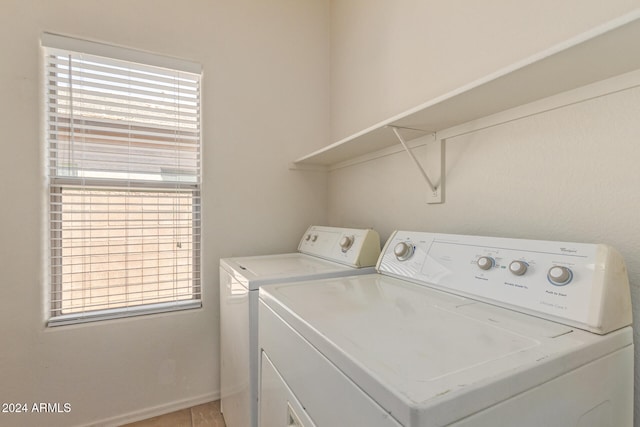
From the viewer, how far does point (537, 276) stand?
78cm

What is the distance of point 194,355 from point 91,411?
0.54m

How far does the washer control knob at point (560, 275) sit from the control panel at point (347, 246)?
2.46 feet

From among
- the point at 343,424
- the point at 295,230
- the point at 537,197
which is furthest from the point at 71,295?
the point at 537,197

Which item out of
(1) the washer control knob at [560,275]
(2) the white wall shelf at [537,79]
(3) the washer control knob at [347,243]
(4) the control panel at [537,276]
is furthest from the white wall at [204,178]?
(1) the washer control knob at [560,275]

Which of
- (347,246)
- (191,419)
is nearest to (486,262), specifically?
(347,246)

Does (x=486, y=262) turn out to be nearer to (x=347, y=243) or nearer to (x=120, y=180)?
(x=347, y=243)

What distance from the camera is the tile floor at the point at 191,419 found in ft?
5.39

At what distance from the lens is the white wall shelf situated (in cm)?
63

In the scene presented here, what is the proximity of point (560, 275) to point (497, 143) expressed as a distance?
0.55 m

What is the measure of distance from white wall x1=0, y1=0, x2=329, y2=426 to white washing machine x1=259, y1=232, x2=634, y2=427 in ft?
3.11

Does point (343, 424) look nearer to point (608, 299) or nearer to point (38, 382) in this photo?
point (608, 299)

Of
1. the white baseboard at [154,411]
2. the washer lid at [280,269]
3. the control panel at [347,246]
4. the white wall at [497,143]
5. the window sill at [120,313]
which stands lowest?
the white baseboard at [154,411]

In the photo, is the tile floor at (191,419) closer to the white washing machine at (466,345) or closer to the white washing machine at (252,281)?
the white washing machine at (252,281)

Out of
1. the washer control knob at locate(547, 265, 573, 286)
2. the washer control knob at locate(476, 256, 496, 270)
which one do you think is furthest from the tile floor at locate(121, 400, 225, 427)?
the washer control knob at locate(547, 265, 573, 286)
